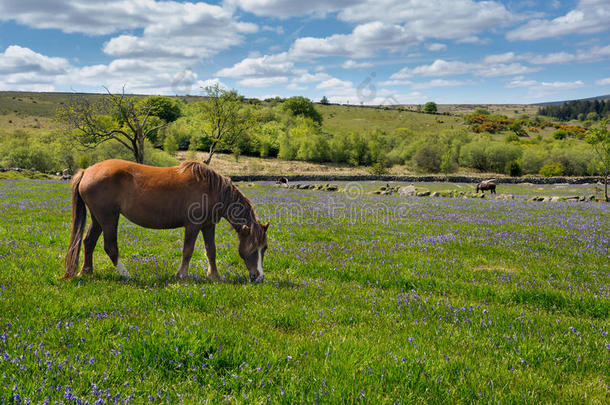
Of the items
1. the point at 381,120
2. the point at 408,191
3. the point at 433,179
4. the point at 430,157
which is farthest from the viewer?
the point at 381,120

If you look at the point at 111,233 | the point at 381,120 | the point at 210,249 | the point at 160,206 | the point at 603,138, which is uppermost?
the point at 381,120

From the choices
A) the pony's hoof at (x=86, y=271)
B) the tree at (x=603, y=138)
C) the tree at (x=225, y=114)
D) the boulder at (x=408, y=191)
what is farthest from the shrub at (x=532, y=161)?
the pony's hoof at (x=86, y=271)

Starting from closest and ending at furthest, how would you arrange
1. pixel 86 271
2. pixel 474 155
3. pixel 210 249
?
pixel 86 271 → pixel 210 249 → pixel 474 155

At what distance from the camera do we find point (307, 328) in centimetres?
492

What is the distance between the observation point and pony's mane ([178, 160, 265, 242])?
274 inches

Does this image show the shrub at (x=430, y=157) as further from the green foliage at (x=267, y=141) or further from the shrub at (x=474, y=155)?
the green foliage at (x=267, y=141)

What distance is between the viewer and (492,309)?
582 cm

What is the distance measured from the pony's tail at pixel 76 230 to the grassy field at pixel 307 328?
38 cm

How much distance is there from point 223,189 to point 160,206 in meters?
1.31

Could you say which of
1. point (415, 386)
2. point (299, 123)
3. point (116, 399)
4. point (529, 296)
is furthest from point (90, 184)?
point (299, 123)

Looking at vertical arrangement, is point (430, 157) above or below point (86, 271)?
above

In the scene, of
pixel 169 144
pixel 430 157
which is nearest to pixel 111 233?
pixel 169 144

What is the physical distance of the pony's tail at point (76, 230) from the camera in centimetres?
643

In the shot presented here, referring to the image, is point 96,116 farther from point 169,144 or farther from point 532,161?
point 532,161
